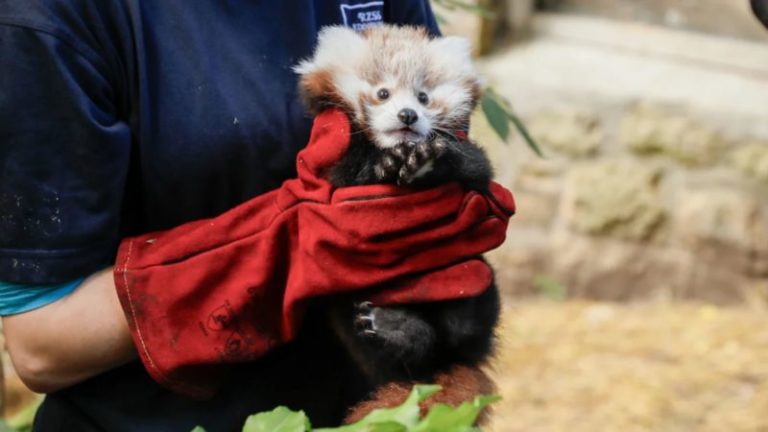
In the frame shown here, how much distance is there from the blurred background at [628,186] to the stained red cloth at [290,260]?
2072mm

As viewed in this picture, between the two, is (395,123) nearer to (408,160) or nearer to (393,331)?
(408,160)

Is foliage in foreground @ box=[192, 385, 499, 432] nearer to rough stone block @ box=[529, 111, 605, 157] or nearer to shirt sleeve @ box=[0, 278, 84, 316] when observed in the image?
shirt sleeve @ box=[0, 278, 84, 316]

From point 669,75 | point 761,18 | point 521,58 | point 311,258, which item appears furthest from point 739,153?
point 311,258

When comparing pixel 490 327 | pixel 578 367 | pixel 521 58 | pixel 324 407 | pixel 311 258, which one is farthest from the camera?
pixel 521 58

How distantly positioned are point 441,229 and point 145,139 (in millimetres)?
409

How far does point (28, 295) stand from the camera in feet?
4.53

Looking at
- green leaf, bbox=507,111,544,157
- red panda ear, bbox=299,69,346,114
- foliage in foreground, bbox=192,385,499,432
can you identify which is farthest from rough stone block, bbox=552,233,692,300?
foliage in foreground, bbox=192,385,499,432

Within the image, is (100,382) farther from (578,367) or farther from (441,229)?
(578,367)

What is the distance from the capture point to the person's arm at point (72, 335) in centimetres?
139

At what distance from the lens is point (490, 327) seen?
1.50m

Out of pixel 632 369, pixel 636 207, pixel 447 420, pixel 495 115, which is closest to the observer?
pixel 447 420

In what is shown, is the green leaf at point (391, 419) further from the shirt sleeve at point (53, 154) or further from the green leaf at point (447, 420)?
the shirt sleeve at point (53, 154)

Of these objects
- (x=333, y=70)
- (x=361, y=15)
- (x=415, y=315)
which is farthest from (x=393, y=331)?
(x=361, y=15)

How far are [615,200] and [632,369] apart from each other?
0.66m
